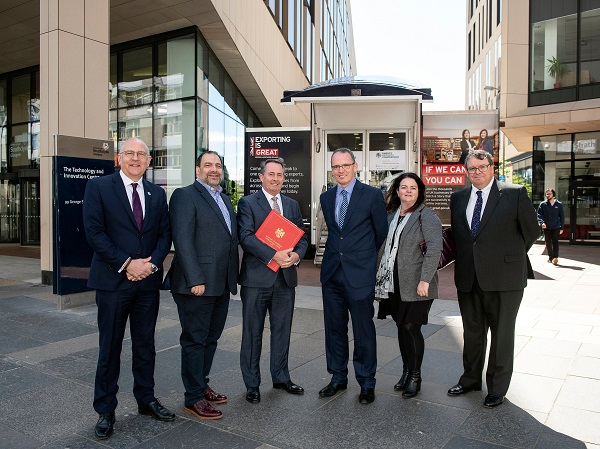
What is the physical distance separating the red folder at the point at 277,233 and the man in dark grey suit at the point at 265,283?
5 centimetres

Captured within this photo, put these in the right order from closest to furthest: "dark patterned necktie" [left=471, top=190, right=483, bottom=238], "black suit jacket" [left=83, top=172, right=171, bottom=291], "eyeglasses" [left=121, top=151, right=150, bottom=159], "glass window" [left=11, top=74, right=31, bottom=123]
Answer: "black suit jacket" [left=83, top=172, right=171, bottom=291], "eyeglasses" [left=121, top=151, right=150, bottom=159], "dark patterned necktie" [left=471, top=190, right=483, bottom=238], "glass window" [left=11, top=74, right=31, bottom=123]

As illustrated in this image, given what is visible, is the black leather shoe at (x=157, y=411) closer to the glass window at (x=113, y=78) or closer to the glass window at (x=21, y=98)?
the glass window at (x=113, y=78)

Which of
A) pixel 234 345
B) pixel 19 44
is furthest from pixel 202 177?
pixel 19 44

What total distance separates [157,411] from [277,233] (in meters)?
1.56

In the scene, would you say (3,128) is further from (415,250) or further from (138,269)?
(415,250)

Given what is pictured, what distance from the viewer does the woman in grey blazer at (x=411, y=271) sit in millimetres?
4070

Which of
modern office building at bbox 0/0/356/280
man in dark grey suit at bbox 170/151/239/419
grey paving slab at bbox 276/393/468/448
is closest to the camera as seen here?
grey paving slab at bbox 276/393/468/448

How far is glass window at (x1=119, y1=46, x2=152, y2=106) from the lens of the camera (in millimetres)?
15141

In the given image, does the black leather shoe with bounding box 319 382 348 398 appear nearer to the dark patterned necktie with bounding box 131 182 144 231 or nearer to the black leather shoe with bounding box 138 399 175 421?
the black leather shoe with bounding box 138 399 175 421

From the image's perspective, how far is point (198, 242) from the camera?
12.5 ft

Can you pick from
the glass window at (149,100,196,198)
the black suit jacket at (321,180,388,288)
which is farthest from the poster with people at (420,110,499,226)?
the black suit jacket at (321,180,388,288)

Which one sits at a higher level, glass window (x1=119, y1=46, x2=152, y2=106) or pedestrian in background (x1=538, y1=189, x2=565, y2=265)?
glass window (x1=119, y1=46, x2=152, y2=106)

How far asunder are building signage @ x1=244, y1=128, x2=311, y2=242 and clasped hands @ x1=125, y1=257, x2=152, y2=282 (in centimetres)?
877

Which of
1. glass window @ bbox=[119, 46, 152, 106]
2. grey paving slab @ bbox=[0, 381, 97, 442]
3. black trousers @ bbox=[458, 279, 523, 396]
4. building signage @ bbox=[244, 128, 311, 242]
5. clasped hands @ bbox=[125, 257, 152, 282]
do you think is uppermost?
glass window @ bbox=[119, 46, 152, 106]
